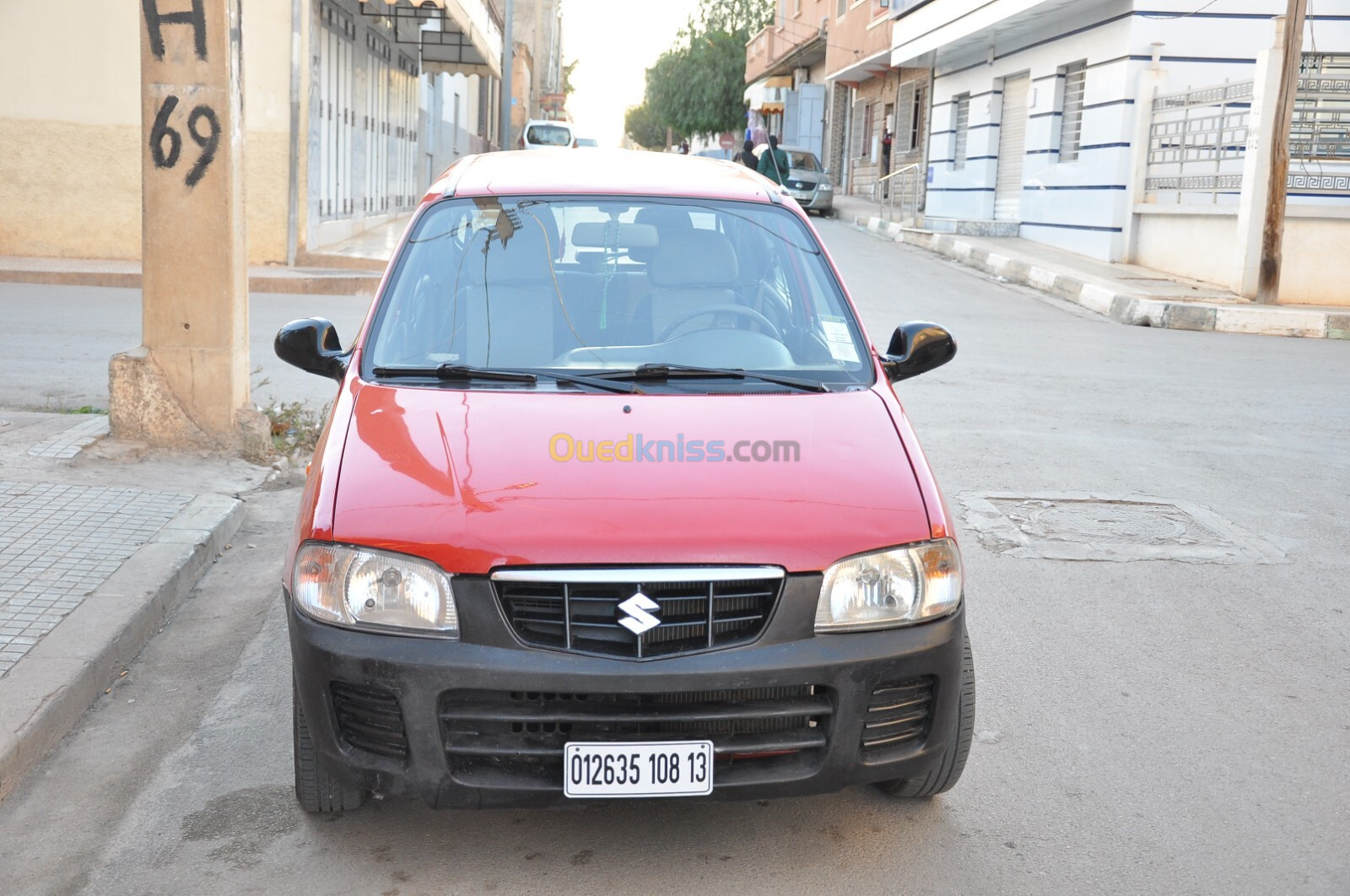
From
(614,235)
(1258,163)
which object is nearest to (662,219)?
(614,235)

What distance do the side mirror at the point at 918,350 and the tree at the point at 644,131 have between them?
3941 inches

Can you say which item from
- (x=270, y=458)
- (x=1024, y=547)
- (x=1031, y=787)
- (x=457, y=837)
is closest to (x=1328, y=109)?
(x=1024, y=547)

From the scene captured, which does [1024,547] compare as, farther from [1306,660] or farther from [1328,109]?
[1328,109]

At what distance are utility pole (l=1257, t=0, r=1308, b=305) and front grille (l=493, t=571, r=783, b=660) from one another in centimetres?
1368

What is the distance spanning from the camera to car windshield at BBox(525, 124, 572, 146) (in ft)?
123

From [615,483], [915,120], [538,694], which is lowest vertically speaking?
[538,694]

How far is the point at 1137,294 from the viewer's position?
15.3 meters

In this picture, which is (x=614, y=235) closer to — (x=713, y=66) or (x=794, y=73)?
(x=794, y=73)

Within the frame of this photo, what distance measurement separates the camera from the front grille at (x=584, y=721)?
9.37 feet

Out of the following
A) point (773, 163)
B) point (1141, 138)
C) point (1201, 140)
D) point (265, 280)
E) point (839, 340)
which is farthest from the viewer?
point (773, 163)

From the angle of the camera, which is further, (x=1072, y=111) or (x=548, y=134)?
(x=548, y=134)

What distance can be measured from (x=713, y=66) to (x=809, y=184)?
32.2m

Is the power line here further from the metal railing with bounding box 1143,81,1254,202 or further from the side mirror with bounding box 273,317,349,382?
the side mirror with bounding box 273,317,349,382

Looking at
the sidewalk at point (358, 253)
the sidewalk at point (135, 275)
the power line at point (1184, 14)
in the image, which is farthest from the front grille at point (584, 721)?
the power line at point (1184, 14)
